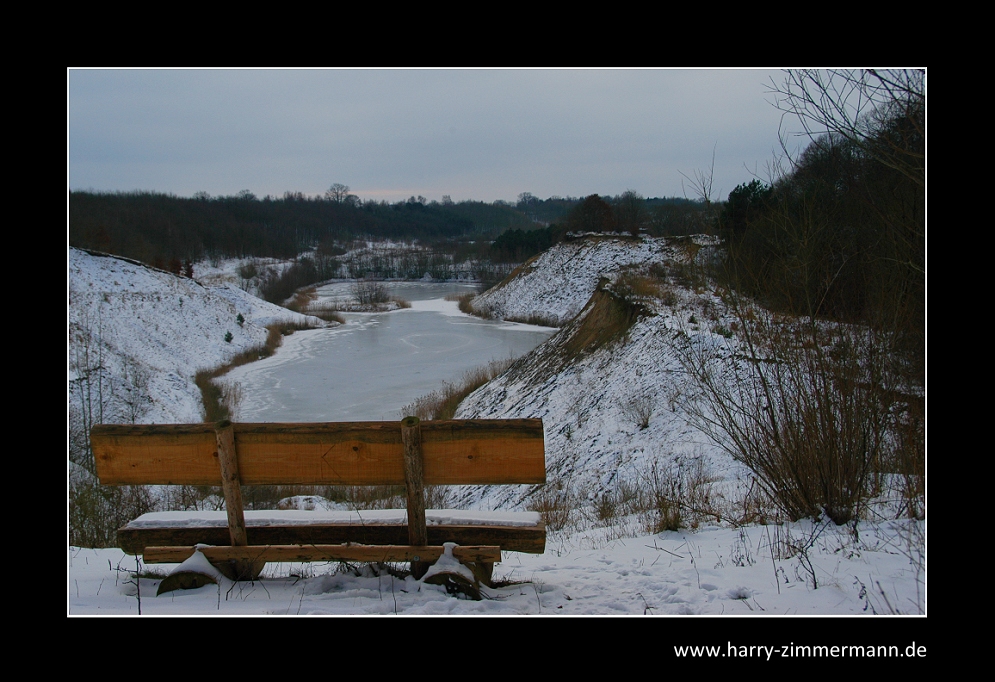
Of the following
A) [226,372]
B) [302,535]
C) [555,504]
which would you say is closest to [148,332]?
[226,372]

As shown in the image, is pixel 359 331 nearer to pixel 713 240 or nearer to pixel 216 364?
pixel 216 364

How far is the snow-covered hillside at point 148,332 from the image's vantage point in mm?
22469

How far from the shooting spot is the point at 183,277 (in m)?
42.6

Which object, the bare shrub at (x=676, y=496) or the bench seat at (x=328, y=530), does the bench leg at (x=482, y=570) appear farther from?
the bare shrub at (x=676, y=496)

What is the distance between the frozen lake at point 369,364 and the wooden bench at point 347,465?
47.9 ft

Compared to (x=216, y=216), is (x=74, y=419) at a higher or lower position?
lower

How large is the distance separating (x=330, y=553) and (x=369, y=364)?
25.1 meters

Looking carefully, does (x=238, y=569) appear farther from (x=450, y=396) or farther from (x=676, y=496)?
(x=450, y=396)

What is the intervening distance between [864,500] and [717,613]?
2.84 m

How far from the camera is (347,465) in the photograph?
387 cm

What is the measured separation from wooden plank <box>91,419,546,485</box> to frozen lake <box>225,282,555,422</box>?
576 inches

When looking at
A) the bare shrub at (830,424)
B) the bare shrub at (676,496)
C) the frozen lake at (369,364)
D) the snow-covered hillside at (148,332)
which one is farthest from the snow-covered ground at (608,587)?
the snow-covered hillside at (148,332)

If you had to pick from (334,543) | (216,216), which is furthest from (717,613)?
(216,216)

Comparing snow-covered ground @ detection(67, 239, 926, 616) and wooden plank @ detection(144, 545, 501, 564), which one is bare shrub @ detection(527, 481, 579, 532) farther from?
wooden plank @ detection(144, 545, 501, 564)
